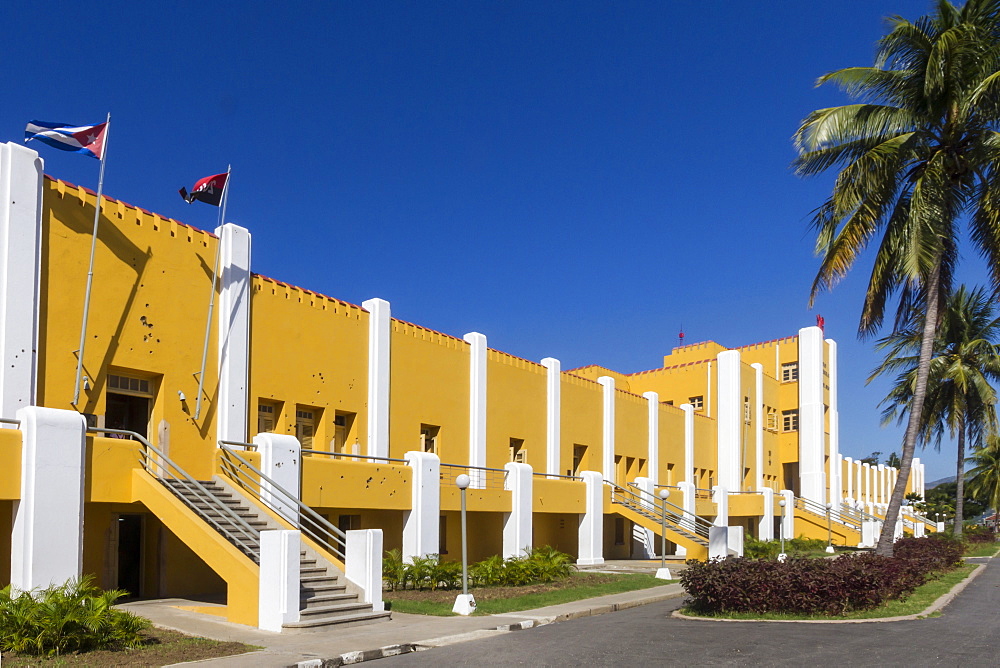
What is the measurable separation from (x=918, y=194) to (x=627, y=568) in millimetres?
15018

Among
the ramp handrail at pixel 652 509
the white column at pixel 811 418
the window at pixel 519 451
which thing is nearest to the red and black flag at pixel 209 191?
the window at pixel 519 451

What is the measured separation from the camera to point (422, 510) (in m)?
24.8

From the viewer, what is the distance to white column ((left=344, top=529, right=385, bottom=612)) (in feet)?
57.1

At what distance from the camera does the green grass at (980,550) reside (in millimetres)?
42625

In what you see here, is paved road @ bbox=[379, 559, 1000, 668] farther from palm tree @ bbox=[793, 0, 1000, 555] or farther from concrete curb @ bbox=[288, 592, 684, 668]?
palm tree @ bbox=[793, 0, 1000, 555]

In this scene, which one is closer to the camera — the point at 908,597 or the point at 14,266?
the point at 14,266

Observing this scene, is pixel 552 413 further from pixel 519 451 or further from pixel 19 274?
pixel 19 274

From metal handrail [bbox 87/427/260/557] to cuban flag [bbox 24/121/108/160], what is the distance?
5.19m

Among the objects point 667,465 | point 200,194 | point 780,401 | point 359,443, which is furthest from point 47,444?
point 780,401

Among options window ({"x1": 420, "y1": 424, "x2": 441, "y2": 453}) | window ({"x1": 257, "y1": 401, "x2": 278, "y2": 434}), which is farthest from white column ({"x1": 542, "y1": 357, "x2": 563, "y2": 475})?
window ({"x1": 257, "y1": 401, "x2": 278, "y2": 434})

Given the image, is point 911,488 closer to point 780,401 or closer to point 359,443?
point 780,401

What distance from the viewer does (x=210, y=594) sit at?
2081cm

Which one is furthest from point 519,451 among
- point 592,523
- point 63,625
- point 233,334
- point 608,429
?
point 63,625

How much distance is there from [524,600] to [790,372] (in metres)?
40.4
